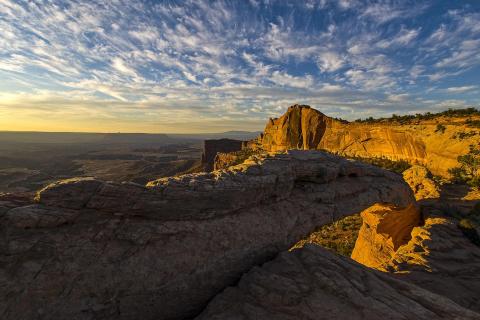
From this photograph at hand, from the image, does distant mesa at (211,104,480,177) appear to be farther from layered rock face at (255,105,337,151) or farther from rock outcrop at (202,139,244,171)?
rock outcrop at (202,139,244,171)

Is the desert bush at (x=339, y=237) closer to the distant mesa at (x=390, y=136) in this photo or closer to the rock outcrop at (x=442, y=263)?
the rock outcrop at (x=442, y=263)

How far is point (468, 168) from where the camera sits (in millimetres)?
30188

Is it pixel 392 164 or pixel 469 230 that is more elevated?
pixel 392 164

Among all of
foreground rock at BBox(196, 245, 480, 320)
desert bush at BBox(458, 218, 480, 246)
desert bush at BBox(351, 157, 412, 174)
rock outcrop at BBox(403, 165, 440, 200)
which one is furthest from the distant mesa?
foreground rock at BBox(196, 245, 480, 320)

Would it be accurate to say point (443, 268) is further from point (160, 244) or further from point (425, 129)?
point (425, 129)

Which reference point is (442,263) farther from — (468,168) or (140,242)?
(468,168)

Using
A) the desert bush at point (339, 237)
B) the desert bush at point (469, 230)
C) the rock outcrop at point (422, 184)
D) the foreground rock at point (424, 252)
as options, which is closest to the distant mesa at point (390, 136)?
the rock outcrop at point (422, 184)

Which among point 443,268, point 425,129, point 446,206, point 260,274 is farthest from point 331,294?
point 425,129

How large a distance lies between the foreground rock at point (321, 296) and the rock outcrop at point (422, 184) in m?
17.7

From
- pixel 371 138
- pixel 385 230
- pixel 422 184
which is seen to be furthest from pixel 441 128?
pixel 385 230

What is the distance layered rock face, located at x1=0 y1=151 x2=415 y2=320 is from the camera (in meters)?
6.97

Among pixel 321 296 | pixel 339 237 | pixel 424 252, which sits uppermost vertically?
pixel 321 296

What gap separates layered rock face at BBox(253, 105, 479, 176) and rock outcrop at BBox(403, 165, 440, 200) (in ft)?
35.5

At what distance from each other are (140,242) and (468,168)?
36.9 metres
